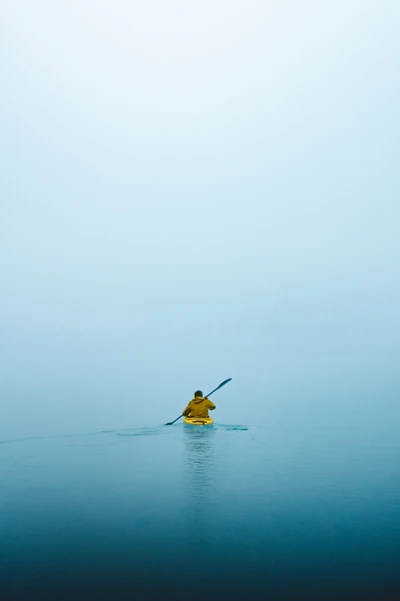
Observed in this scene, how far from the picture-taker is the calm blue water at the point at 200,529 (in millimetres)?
4293

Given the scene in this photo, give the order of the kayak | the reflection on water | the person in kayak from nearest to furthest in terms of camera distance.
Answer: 1. the reflection on water
2. the person in kayak
3. the kayak

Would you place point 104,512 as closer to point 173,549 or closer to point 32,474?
point 173,549

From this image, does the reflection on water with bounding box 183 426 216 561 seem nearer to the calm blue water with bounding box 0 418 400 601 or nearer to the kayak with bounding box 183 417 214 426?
the calm blue water with bounding box 0 418 400 601

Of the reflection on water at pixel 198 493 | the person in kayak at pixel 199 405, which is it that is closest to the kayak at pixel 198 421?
the person in kayak at pixel 199 405

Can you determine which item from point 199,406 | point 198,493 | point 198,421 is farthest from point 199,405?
point 198,493

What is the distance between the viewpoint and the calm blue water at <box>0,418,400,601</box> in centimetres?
429

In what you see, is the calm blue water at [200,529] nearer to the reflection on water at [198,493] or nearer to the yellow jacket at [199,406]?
the reflection on water at [198,493]

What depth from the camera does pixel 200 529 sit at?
6074 mm

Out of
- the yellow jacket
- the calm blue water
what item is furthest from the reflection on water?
the yellow jacket

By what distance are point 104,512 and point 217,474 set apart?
3.46m

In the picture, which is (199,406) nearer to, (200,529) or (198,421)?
(198,421)

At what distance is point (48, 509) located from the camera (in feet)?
23.5

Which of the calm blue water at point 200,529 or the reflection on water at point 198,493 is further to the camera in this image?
the reflection on water at point 198,493

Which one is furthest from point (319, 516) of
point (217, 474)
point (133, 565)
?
point (217, 474)
